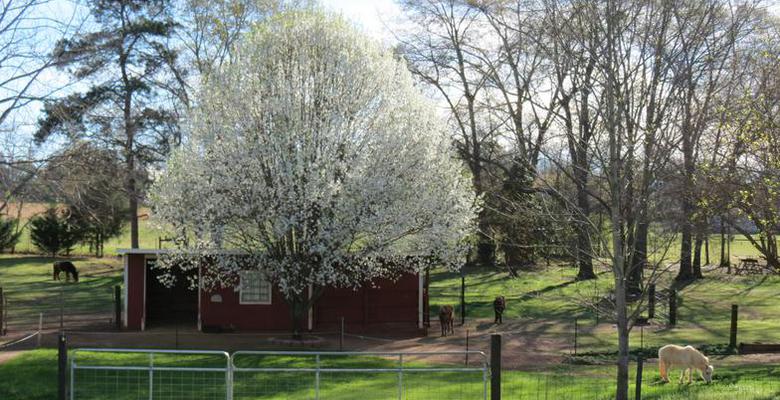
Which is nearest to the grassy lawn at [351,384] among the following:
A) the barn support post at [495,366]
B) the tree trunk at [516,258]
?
the barn support post at [495,366]

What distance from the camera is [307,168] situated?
70.7ft

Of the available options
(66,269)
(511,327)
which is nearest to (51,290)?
(66,269)

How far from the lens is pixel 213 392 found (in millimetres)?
15117

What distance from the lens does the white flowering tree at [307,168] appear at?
71.3 feet

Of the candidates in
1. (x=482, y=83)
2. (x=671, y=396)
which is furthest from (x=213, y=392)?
(x=482, y=83)

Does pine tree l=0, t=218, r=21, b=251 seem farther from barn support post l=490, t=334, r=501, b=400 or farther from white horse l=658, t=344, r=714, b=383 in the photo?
barn support post l=490, t=334, r=501, b=400

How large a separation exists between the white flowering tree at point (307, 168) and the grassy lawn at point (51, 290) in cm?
781

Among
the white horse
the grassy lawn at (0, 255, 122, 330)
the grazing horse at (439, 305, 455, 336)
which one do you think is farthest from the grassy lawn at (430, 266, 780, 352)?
the grassy lawn at (0, 255, 122, 330)

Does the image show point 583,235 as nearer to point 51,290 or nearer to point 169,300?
point 169,300

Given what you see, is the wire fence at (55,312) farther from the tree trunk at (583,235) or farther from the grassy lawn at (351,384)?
the tree trunk at (583,235)

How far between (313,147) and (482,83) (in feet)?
85.0

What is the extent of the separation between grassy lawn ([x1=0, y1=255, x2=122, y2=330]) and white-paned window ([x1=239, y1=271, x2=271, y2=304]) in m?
5.22

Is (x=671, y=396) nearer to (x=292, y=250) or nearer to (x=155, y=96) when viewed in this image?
(x=292, y=250)

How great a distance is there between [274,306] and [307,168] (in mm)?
6397
